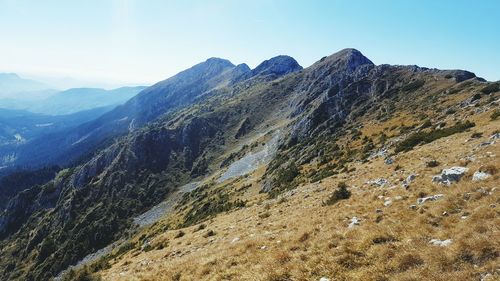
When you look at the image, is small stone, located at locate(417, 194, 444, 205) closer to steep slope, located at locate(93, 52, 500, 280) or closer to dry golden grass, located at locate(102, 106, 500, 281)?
steep slope, located at locate(93, 52, 500, 280)

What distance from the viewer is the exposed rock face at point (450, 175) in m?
22.5

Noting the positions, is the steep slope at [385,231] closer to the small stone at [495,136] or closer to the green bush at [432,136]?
the small stone at [495,136]

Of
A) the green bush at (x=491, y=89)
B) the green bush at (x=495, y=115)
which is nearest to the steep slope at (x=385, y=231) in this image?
the green bush at (x=495, y=115)

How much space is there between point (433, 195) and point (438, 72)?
12310 centimetres

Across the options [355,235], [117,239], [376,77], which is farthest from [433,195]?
[117,239]

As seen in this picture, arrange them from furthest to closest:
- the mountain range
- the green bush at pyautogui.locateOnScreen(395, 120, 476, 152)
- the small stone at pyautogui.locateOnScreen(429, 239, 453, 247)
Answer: the green bush at pyautogui.locateOnScreen(395, 120, 476, 152)
the mountain range
the small stone at pyautogui.locateOnScreen(429, 239, 453, 247)

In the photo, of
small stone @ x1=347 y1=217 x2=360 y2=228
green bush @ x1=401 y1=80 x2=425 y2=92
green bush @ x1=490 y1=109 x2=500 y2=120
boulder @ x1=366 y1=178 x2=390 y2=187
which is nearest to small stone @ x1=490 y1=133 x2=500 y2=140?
boulder @ x1=366 y1=178 x2=390 y2=187

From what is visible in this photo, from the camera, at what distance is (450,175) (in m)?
23.0

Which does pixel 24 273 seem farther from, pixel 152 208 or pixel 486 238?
pixel 486 238

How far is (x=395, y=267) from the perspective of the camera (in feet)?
44.3

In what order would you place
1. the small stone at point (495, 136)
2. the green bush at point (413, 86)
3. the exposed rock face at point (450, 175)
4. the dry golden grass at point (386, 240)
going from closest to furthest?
the dry golden grass at point (386, 240)
the exposed rock face at point (450, 175)
the small stone at point (495, 136)
the green bush at point (413, 86)

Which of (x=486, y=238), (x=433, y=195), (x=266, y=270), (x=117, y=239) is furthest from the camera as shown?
(x=117, y=239)

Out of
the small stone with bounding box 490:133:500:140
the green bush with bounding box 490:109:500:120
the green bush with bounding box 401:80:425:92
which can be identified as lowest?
the small stone with bounding box 490:133:500:140

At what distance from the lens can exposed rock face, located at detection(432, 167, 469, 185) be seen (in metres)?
22.5
